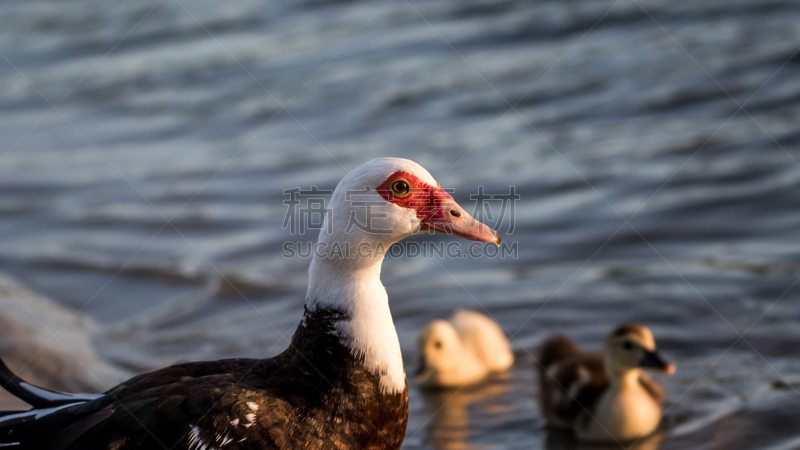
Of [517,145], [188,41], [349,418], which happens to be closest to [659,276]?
[517,145]

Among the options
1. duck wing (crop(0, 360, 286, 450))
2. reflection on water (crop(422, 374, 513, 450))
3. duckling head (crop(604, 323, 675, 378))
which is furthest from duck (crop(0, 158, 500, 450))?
duckling head (crop(604, 323, 675, 378))

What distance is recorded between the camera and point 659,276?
6.18m

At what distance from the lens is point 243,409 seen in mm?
2711

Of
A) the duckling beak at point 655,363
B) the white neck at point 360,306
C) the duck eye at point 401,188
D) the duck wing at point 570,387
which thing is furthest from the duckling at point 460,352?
the duck eye at point 401,188

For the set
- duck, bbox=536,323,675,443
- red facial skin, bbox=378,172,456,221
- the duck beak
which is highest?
red facial skin, bbox=378,172,456,221

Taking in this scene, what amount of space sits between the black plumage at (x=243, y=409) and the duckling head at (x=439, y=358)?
2355mm

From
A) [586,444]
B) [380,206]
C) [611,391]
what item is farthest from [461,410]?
[380,206]

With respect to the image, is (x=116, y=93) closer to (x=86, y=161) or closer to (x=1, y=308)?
(x=86, y=161)

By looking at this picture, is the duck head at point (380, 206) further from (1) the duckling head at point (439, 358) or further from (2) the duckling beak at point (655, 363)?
(1) the duckling head at point (439, 358)

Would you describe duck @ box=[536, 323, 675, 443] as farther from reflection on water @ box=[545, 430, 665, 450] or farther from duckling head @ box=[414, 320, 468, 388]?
duckling head @ box=[414, 320, 468, 388]

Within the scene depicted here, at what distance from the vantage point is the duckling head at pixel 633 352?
4.70m

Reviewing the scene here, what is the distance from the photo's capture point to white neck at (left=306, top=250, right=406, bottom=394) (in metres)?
2.87

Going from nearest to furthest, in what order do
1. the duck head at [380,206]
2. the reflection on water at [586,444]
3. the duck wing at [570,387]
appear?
the duck head at [380,206]
the reflection on water at [586,444]
the duck wing at [570,387]

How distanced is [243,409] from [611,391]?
287 centimetres
